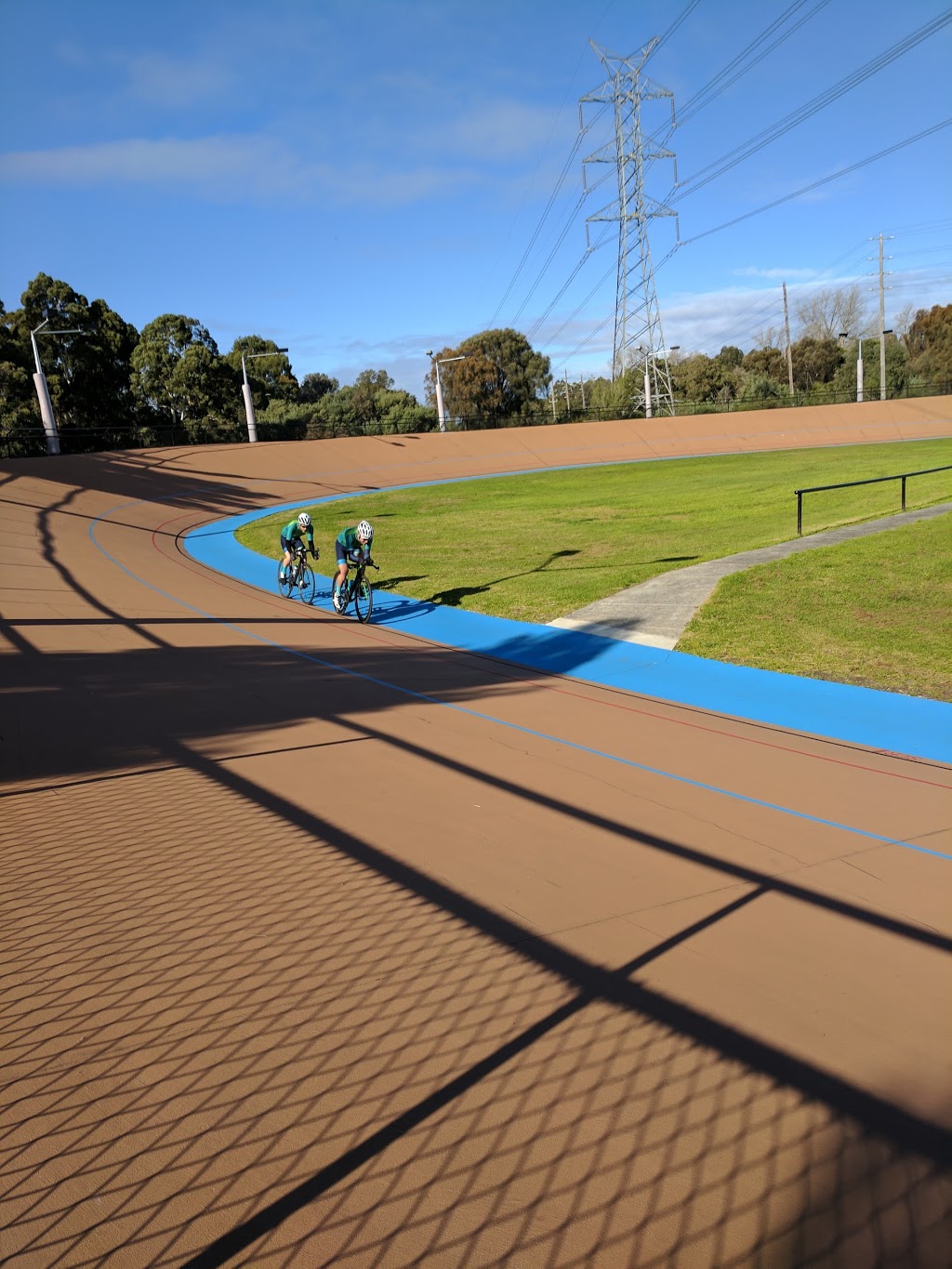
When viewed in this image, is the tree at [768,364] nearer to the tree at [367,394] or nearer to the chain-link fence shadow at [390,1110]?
the tree at [367,394]

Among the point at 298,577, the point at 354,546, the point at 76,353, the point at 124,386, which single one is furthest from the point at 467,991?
the point at 124,386

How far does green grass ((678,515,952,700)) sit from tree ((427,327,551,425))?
79.2 meters

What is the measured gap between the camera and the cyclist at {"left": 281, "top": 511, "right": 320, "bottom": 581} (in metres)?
15.0

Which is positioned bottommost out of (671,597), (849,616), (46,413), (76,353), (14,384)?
(849,616)

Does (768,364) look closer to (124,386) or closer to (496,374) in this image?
(496,374)

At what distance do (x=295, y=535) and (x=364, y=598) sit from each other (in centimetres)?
209

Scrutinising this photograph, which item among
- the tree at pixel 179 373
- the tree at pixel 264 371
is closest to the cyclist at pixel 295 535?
the tree at pixel 179 373

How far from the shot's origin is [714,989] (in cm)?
402

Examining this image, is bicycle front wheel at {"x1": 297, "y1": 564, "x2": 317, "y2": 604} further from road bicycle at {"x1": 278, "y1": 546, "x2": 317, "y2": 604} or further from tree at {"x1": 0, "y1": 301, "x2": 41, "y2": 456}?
tree at {"x1": 0, "y1": 301, "x2": 41, "y2": 456}

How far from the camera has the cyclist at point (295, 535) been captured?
1501 centimetres

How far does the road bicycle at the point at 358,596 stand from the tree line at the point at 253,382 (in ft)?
85.0

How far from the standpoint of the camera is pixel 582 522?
2380 cm

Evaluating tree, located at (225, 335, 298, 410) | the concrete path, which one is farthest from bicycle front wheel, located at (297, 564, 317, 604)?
tree, located at (225, 335, 298, 410)

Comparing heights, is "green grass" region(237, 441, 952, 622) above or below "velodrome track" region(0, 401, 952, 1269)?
above
